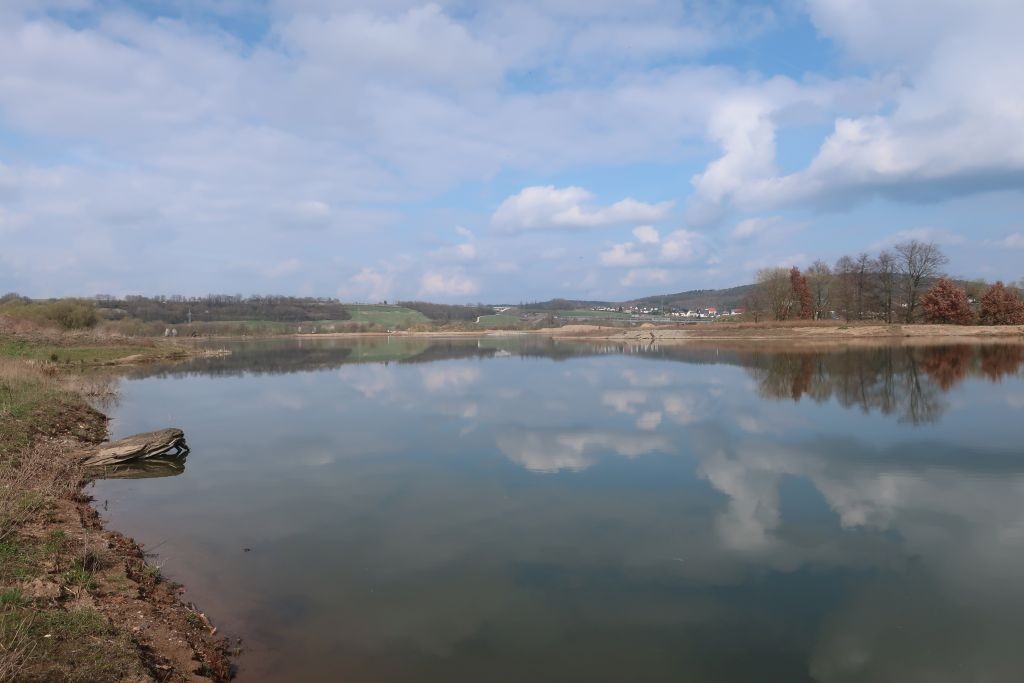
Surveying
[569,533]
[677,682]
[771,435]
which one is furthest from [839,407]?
[677,682]

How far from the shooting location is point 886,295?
69062mm

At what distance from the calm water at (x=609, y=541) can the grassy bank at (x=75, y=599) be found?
498 mm

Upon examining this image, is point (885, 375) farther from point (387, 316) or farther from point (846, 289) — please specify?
point (387, 316)

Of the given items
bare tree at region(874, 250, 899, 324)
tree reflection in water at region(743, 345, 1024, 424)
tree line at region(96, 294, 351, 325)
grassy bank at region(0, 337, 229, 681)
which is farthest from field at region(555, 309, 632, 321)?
grassy bank at region(0, 337, 229, 681)

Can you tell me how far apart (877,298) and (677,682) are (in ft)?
247

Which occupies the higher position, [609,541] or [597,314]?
[597,314]

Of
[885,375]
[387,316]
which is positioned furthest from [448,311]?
[885,375]

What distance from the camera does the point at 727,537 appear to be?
26.9ft

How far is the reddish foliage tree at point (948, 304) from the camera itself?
60438 millimetres

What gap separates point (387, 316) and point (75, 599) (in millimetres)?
158670

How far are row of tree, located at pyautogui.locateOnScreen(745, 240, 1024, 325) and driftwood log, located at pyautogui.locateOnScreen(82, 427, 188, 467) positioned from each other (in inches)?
2661

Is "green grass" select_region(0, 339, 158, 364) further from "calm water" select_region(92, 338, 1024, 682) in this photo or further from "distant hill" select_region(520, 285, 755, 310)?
"distant hill" select_region(520, 285, 755, 310)

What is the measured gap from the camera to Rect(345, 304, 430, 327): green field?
15388 centimetres

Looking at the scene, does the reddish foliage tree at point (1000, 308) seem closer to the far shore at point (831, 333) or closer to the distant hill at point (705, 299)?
the far shore at point (831, 333)
